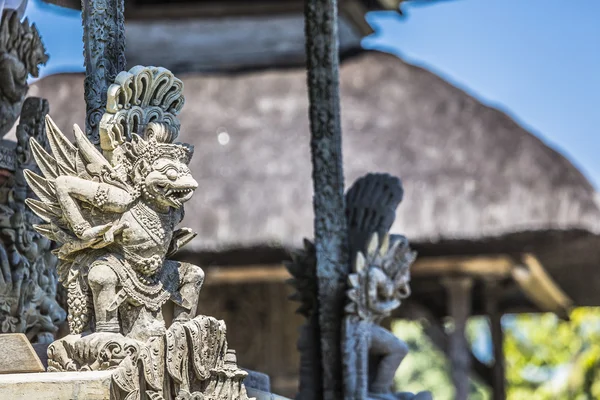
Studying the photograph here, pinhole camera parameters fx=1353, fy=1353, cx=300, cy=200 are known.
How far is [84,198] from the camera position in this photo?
5117 millimetres

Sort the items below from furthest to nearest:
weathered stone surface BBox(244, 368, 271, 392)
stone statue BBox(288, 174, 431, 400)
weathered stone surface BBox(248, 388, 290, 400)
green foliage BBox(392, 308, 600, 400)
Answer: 1. green foliage BBox(392, 308, 600, 400)
2. stone statue BBox(288, 174, 431, 400)
3. weathered stone surface BBox(244, 368, 271, 392)
4. weathered stone surface BBox(248, 388, 290, 400)

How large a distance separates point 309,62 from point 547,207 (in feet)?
20.5

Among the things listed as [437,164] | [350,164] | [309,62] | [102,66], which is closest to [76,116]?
[350,164]

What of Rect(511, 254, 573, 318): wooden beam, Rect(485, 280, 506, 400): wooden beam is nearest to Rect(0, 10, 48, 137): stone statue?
Rect(511, 254, 573, 318): wooden beam

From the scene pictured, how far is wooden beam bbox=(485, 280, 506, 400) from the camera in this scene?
1595 centimetres

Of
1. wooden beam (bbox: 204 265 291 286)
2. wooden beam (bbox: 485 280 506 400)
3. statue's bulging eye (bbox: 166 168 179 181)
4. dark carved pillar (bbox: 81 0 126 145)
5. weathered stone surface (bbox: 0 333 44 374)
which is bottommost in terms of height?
wooden beam (bbox: 485 280 506 400)

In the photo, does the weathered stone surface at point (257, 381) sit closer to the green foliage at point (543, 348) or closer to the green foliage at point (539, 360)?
the green foliage at point (539, 360)

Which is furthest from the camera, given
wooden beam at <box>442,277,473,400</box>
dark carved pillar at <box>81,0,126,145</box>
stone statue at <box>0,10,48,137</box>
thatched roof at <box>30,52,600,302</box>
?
wooden beam at <box>442,277,473,400</box>

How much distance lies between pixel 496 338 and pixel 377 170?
3.28 meters

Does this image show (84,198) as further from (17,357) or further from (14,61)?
(14,61)

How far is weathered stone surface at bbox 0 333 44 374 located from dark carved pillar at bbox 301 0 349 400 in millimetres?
2759

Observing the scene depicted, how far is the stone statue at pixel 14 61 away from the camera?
7309mm

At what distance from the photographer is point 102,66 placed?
569cm

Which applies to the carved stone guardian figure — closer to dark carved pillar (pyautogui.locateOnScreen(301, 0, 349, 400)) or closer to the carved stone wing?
dark carved pillar (pyautogui.locateOnScreen(301, 0, 349, 400))
